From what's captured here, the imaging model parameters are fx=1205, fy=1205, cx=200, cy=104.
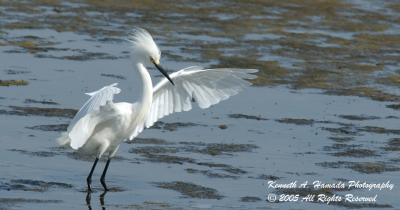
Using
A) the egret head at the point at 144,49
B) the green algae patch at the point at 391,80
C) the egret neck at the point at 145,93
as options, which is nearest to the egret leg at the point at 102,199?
the egret neck at the point at 145,93

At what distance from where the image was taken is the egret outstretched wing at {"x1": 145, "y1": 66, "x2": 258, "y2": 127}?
12.4 metres

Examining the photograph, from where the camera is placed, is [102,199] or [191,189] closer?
[102,199]

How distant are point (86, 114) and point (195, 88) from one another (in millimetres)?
1608

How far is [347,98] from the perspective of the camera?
58.3 feet

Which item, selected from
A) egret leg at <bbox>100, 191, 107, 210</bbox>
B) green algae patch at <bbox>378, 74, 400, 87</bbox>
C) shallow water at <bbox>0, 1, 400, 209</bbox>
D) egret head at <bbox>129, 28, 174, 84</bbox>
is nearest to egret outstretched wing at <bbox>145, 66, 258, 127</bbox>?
egret head at <bbox>129, 28, 174, 84</bbox>

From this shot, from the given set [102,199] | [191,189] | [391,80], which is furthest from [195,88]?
[391,80]

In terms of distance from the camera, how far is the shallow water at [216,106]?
477 inches

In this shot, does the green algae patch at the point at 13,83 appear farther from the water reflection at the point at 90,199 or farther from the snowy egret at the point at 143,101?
the water reflection at the point at 90,199

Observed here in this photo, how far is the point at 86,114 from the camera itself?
37.4ft

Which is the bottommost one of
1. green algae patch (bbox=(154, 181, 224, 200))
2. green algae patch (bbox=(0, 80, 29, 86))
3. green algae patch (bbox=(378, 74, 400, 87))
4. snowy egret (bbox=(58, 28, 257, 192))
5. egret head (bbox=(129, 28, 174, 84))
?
green algae patch (bbox=(378, 74, 400, 87))

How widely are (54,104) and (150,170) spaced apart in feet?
11.3

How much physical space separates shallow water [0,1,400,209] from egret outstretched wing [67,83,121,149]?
559mm

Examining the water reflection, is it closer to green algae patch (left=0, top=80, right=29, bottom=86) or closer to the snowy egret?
the snowy egret

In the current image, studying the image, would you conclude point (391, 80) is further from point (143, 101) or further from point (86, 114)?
point (86, 114)
